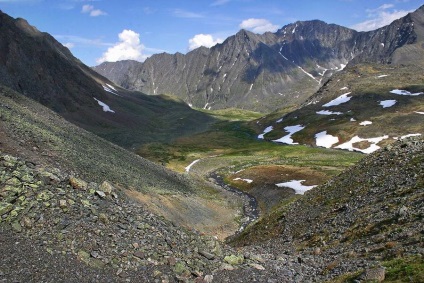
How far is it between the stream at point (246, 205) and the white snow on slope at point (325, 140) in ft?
232

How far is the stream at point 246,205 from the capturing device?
216ft

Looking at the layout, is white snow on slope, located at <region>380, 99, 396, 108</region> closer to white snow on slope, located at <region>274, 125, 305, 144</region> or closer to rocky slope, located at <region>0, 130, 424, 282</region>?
white snow on slope, located at <region>274, 125, 305, 144</region>

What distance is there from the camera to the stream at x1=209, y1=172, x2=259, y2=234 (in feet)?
216

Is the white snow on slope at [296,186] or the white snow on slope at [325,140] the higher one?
the white snow on slope at [325,140]

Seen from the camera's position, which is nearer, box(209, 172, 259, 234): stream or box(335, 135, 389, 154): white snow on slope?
box(209, 172, 259, 234): stream

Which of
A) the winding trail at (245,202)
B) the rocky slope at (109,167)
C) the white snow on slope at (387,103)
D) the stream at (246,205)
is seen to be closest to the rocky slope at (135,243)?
the rocky slope at (109,167)

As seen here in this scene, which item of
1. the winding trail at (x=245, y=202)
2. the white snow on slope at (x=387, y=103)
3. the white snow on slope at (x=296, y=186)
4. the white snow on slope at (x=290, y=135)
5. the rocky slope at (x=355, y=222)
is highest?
the white snow on slope at (x=387, y=103)

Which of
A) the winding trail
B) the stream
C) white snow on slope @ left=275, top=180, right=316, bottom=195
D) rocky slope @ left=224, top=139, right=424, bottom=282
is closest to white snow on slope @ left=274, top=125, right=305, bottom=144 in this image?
the winding trail

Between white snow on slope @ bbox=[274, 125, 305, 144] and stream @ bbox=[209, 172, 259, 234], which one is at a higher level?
white snow on slope @ bbox=[274, 125, 305, 144]

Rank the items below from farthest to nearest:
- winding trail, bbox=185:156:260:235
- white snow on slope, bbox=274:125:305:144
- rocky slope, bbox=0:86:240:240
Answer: white snow on slope, bbox=274:125:305:144, winding trail, bbox=185:156:260:235, rocky slope, bbox=0:86:240:240

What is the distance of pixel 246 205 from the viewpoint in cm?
7800

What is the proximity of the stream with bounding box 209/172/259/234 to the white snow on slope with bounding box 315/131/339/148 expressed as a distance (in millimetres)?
70646

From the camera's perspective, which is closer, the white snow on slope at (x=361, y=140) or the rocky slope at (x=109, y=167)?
the rocky slope at (x=109, y=167)

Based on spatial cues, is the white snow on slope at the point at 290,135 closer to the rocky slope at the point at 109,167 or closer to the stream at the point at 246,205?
the stream at the point at 246,205
